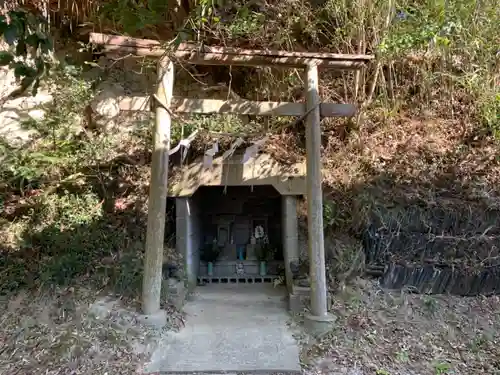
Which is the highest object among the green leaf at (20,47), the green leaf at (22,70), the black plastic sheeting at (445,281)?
the green leaf at (20,47)

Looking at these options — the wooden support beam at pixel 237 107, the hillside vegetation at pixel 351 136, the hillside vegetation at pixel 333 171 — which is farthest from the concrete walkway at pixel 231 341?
the wooden support beam at pixel 237 107

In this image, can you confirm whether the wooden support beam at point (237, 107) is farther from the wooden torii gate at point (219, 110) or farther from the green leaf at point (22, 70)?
the green leaf at point (22, 70)

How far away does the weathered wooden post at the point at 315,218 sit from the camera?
143 inches

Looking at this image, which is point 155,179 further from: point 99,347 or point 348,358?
point 348,358

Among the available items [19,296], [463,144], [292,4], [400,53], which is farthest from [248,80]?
[19,296]

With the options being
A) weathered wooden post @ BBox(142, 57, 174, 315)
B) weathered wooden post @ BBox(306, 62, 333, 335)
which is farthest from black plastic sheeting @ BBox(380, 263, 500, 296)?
weathered wooden post @ BBox(142, 57, 174, 315)

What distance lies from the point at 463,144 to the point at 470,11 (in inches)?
67.2

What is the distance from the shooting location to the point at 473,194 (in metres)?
4.41

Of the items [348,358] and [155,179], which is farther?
[155,179]

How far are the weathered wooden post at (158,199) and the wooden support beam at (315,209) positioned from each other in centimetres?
133

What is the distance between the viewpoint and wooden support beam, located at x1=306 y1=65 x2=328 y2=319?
366 cm

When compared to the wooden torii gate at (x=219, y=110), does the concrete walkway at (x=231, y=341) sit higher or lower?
lower

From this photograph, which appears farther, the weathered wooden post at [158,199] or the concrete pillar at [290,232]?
the concrete pillar at [290,232]

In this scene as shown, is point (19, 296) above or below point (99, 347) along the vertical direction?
above
